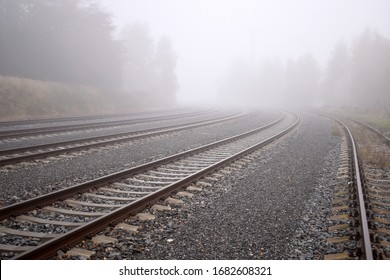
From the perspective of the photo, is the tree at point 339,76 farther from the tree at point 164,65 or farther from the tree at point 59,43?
the tree at point 59,43

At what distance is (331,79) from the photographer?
191 ft

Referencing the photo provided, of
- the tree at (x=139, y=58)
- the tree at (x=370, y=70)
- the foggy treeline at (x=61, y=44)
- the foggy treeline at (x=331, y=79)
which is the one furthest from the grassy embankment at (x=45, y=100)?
the tree at (x=370, y=70)

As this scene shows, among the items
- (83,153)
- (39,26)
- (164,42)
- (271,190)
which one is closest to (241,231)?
(271,190)

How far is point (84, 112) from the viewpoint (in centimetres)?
2536

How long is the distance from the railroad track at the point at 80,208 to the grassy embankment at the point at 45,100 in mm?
15377

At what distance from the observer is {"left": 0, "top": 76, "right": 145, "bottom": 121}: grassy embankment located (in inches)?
779

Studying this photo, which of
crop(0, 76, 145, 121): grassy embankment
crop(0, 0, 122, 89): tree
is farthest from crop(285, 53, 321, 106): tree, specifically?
crop(0, 76, 145, 121): grassy embankment

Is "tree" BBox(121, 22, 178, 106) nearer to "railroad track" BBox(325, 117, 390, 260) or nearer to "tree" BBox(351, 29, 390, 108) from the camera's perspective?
"tree" BBox(351, 29, 390, 108)

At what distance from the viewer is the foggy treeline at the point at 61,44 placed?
2772 cm

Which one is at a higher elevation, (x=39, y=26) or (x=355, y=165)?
(x=39, y=26)

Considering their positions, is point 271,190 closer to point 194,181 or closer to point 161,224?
point 194,181

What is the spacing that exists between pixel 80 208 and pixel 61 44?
98.9 ft

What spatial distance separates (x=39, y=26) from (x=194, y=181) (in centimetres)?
2971

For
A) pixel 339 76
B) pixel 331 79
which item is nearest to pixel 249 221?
pixel 339 76
